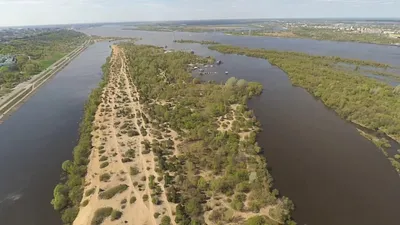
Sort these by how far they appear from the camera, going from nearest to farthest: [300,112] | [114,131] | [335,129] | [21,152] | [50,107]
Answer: [21,152]
[114,131]
[335,129]
[300,112]
[50,107]

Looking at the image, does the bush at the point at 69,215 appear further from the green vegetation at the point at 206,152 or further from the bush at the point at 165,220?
the bush at the point at 165,220

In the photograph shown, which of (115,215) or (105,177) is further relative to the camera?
(105,177)

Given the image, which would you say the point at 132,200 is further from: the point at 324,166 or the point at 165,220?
the point at 324,166

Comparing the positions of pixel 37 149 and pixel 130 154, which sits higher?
pixel 130 154

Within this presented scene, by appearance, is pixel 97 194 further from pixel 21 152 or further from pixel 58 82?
pixel 58 82

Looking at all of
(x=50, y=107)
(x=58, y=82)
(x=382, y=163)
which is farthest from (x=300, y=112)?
(x=58, y=82)

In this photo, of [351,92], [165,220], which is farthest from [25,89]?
[351,92]

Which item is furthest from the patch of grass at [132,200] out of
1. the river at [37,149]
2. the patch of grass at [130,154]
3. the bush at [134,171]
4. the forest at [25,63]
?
the forest at [25,63]
